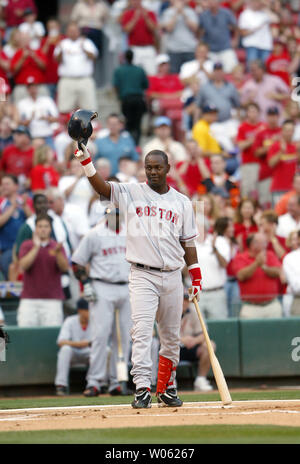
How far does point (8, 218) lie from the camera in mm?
13766

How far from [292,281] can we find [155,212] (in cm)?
486

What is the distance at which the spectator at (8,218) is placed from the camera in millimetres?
13648

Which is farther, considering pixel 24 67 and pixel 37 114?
pixel 24 67

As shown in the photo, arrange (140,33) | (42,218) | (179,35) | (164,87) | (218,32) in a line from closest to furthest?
(42,218)
(164,87)
(140,33)
(179,35)
(218,32)

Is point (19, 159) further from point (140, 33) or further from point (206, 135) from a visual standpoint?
point (140, 33)

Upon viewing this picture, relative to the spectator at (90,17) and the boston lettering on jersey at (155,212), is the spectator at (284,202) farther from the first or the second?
the spectator at (90,17)

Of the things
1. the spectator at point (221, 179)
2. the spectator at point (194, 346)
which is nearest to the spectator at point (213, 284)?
the spectator at point (194, 346)

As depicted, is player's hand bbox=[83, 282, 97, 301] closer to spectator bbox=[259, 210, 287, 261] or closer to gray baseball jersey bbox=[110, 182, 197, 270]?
gray baseball jersey bbox=[110, 182, 197, 270]

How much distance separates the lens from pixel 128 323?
1163 cm

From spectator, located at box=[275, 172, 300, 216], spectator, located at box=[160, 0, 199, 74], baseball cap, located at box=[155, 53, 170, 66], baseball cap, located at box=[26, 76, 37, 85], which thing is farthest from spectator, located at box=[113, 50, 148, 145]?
spectator, located at box=[275, 172, 300, 216]

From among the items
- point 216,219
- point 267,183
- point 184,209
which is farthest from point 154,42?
point 184,209

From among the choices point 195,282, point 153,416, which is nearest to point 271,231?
point 195,282

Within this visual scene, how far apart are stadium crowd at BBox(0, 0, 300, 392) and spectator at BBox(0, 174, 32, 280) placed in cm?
2

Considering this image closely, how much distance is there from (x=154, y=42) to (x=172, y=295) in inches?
477
